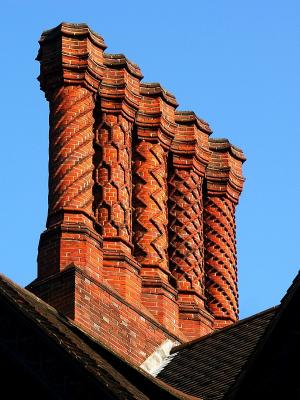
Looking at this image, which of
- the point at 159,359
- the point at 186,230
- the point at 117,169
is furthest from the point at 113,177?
the point at 159,359

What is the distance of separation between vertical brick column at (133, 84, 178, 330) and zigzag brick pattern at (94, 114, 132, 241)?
1.42 feet

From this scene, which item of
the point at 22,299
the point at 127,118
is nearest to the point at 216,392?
the point at 22,299

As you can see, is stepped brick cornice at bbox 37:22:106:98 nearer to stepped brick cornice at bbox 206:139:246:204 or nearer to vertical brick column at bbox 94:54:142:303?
vertical brick column at bbox 94:54:142:303

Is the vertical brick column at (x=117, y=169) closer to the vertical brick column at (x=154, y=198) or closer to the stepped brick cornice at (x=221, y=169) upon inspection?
the vertical brick column at (x=154, y=198)

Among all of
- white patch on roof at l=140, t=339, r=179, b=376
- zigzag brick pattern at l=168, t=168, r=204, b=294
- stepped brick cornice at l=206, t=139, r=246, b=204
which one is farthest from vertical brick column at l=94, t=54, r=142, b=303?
stepped brick cornice at l=206, t=139, r=246, b=204

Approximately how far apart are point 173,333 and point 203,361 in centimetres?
191

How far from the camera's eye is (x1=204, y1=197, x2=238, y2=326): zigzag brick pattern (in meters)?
24.6

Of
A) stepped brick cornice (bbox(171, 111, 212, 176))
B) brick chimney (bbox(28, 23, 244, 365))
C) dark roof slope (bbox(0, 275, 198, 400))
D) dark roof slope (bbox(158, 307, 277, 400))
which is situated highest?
stepped brick cornice (bbox(171, 111, 212, 176))

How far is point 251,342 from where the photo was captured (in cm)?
2100

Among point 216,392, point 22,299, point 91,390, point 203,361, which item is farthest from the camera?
point 203,361

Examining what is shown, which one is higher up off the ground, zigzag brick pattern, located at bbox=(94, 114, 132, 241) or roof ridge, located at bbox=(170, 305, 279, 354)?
zigzag brick pattern, located at bbox=(94, 114, 132, 241)

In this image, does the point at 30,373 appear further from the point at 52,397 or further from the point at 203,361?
the point at 203,361

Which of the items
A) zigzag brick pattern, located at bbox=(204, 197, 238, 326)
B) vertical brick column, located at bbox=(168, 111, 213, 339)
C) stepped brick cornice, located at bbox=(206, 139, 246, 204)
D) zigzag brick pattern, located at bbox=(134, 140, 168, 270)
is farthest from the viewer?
stepped brick cornice, located at bbox=(206, 139, 246, 204)

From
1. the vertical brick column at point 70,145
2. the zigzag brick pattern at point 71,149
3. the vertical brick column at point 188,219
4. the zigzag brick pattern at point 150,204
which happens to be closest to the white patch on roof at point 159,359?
the vertical brick column at point 188,219
